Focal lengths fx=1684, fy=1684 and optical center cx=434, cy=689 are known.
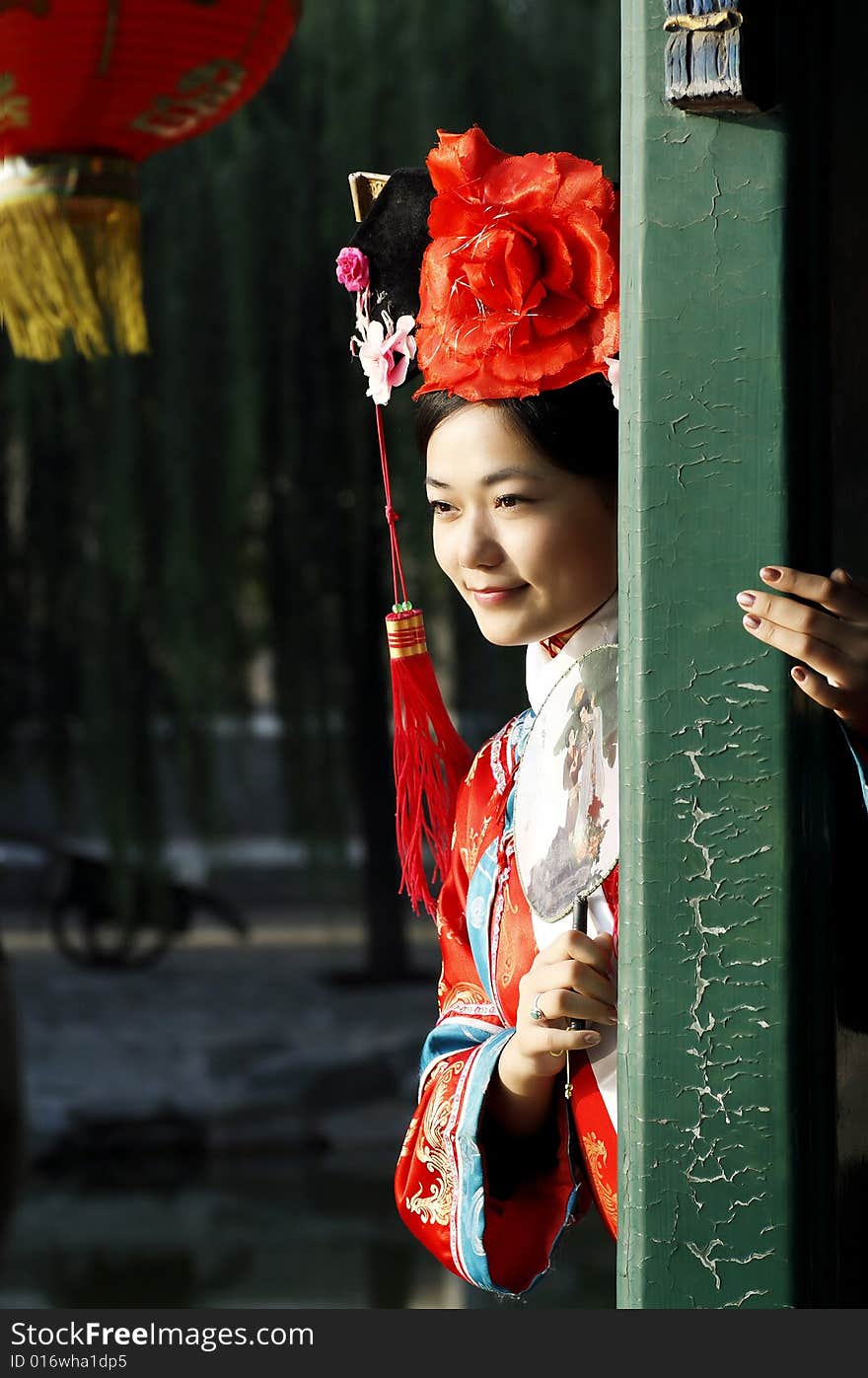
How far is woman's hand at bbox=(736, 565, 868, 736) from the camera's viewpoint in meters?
0.81

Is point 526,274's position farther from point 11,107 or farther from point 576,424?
point 11,107

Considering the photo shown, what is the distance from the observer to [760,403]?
83 centimetres

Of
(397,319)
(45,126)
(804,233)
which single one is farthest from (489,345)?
(45,126)

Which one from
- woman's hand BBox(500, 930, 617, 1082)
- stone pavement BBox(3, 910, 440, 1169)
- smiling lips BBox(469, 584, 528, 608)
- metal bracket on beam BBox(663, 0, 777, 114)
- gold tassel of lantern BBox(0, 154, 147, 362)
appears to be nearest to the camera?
metal bracket on beam BBox(663, 0, 777, 114)

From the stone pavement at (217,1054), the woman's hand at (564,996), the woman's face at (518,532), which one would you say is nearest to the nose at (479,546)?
the woman's face at (518,532)

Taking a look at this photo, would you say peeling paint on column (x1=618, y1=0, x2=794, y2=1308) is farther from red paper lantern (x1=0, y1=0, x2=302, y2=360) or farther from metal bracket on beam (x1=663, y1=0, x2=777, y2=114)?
red paper lantern (x1=0, y1=0, x2=302, y2=360)

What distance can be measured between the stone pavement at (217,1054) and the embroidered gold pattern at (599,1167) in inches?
157

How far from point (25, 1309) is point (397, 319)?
0.69 metres

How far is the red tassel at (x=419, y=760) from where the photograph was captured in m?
1.16

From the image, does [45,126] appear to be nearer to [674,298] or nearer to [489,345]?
[489,345]

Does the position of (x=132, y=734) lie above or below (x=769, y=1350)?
below

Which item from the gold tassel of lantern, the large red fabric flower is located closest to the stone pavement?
the gold tassel of lantern

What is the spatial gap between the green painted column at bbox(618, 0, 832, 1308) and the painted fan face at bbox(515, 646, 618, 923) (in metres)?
0.16

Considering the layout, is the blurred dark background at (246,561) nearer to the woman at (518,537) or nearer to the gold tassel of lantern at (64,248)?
the gold tassel of lantern at (64,248)
